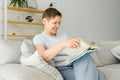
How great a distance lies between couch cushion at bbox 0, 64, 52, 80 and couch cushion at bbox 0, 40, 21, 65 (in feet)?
0.64

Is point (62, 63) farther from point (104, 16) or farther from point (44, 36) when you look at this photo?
point (104, 16)

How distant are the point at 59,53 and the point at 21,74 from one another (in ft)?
1.30

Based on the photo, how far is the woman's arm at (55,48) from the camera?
135cm

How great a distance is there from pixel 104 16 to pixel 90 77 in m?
3.71

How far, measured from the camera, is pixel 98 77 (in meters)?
1.49

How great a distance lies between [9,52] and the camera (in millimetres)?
1700

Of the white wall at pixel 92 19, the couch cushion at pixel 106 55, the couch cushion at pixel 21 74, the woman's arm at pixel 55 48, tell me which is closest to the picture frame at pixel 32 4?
the white wall at pixel 92 19

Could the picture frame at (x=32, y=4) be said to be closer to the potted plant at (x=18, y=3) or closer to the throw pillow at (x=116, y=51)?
the potted plant at (x=18, y=3)

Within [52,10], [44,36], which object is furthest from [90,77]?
[52,10]

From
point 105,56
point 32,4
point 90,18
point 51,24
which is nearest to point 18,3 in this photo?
point 32,4

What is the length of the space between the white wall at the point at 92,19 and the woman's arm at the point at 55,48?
252 centimetres

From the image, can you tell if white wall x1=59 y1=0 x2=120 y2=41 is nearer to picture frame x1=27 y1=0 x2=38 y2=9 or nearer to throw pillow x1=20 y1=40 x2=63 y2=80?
picture frame x1=27 y1=0 x2=38 y2=9

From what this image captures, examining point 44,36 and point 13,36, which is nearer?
point 44,36

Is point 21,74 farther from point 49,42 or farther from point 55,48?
point 49,42
